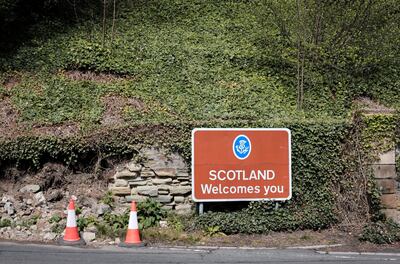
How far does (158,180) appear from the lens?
980cm

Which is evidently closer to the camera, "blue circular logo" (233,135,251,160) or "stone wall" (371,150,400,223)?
"blue circular logo" (233,135,251,160)

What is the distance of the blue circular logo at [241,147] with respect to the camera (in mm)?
9672

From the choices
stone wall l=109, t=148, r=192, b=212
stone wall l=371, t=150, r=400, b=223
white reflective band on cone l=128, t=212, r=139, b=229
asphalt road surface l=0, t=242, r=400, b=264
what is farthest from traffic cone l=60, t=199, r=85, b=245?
stone wall l=371, t=150, r=400, b=223

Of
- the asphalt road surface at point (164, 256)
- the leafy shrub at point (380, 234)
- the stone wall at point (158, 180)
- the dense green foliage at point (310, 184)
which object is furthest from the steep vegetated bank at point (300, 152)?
the asphalt road surface at point (164, 256)

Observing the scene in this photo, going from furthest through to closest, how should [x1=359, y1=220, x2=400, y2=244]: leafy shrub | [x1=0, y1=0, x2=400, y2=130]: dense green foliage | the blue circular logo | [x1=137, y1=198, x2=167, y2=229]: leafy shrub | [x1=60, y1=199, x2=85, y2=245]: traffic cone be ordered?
[x1=0, y1=0, x2=400, y2=130]: dense green foliage → the blue circular logo → [x1=137, y1=198, x2=167, y2=229]: leafy shrub → [x1=359, y1=220, x2=400, y2=244]: leafy shrub → [x1=60, y1=199, x2=85, y2=245]: traffic cone

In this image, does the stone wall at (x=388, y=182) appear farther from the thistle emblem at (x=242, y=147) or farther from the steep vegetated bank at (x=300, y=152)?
the thistle emblem at (x=242, y=147)

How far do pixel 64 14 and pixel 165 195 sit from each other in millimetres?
9493

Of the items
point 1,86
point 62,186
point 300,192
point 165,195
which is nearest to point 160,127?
point 165,195

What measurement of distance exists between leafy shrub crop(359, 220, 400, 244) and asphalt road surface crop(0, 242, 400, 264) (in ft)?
2.20

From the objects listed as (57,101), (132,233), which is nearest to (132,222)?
(132,233)

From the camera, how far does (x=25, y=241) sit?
335 inches

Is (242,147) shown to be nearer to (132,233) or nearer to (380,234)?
(132,233)

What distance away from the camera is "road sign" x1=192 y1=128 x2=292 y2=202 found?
9531mm

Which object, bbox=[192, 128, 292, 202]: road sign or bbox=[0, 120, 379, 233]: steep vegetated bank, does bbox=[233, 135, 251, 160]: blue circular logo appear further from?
bbox=[0, 120, 379, 233]: steep vegetated bank
